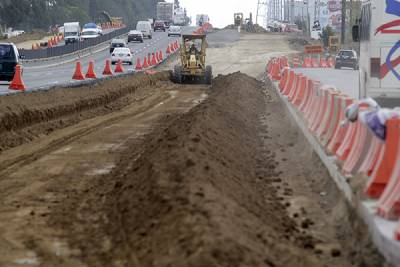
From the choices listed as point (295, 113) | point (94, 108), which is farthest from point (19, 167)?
point (94, 108)

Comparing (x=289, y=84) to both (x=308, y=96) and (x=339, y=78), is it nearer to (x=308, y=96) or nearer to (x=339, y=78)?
(x=308, y=96)

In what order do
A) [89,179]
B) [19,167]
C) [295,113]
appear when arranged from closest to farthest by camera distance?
[89,179], [19,167], [295,113]

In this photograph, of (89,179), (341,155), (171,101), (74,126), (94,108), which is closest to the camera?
(341,155)

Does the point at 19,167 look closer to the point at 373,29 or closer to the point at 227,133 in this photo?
the point at 227,133

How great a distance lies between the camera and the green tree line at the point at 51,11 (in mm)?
120875

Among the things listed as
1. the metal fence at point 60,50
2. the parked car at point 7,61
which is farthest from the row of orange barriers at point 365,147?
the metal fence at point 60,50

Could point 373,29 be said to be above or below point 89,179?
above

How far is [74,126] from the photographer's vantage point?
20.6 meters

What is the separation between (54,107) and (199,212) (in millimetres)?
15314

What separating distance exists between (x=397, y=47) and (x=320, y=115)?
364 cm

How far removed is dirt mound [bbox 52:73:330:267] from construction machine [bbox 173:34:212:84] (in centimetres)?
2506

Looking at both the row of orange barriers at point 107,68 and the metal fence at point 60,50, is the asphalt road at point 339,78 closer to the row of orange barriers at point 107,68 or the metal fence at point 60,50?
the row of orange barriers at point 107,68

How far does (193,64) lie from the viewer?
3888 cm

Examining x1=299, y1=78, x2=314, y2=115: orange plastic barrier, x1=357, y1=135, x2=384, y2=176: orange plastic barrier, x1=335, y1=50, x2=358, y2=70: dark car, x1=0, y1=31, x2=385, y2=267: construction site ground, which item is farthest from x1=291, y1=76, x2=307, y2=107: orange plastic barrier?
x1=335, y1=50, x2=358, y2=70: dark car
